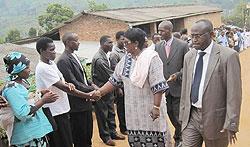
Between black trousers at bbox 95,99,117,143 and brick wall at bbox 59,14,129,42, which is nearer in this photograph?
black trousers at bbox 95,99,117,143

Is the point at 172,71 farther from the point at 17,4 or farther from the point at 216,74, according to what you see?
the point at 17,4

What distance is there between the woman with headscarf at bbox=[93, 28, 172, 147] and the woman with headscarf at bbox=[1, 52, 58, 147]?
0.98m

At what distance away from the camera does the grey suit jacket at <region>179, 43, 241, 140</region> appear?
2.94 meters

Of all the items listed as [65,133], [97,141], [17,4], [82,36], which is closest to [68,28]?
[82,36]

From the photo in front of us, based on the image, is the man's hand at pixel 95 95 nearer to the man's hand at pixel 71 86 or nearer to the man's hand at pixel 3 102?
the man's hand at pixel 71 86

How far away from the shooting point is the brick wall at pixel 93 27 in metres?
16.9

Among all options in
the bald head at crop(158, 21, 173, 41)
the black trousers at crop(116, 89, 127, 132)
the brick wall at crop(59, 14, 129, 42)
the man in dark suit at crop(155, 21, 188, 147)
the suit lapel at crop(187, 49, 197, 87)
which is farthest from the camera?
the brick wall at crop(59, 14, 129, 42)

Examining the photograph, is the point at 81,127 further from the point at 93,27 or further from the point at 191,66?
the point at 93,27

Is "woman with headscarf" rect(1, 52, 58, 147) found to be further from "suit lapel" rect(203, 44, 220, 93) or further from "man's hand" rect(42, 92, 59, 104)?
"suit lapel" rect(203, 44, 220, 93)

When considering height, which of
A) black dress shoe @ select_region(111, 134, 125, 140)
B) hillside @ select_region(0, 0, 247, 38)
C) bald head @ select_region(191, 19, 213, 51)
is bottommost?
hillside @ select_region(0, 0, 247, 38)

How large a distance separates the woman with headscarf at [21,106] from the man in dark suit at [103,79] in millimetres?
1988

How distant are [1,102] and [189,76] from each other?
2209mm

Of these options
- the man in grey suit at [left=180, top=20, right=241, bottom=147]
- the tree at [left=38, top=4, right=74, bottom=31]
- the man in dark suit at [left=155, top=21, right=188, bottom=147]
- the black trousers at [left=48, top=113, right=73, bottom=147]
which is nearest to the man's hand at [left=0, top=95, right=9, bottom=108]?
the black trousers at [left=48, top=113, right=73, bottom=147]

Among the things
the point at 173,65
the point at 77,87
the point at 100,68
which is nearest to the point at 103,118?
the point at 100,68
